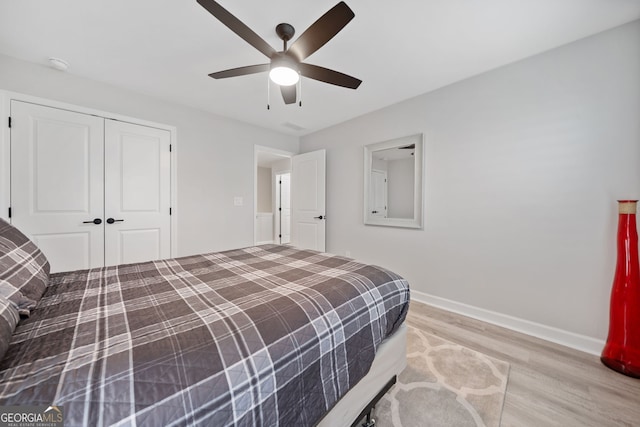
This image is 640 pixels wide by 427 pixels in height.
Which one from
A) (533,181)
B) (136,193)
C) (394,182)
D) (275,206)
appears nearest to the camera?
(533,181)

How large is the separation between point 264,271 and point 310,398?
0.78 m

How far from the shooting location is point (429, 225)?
276 centimetres

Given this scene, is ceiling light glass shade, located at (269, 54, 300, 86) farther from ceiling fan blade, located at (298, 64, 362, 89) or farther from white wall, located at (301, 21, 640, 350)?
white wall, located at (301, 21, 640, 350)

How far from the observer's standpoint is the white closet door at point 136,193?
262 centimetres

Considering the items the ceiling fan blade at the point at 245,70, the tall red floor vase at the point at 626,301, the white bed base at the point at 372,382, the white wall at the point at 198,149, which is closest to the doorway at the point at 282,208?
the white wall at the point at 198,149

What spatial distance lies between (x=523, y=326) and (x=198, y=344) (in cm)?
273

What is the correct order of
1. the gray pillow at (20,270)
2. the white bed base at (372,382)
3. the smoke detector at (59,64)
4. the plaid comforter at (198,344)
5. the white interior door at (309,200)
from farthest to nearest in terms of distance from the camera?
the white interior door at (309,200) → the smoke detector at (59,64) → the white bed base at (372,382) → the gray pillow at (20,270) → the plaid comforter at (198,344)

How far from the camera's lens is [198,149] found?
10.5 feet

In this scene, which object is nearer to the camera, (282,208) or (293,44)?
(293,44)

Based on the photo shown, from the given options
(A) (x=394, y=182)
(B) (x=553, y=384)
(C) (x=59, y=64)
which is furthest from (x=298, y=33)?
(B) (x=553, y=384)

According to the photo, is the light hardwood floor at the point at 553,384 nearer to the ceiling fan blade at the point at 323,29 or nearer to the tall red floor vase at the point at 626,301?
the tall red floor vase at the point at 626,301

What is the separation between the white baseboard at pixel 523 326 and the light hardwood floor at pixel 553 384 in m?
0.06

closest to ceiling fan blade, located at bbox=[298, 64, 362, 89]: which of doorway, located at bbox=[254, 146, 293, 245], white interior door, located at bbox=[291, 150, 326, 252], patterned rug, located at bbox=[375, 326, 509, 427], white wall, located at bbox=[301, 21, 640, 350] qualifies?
white wall, located at bbox=[301, 21, 640, 350]

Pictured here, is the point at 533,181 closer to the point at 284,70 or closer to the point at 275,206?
the point at 284,70
